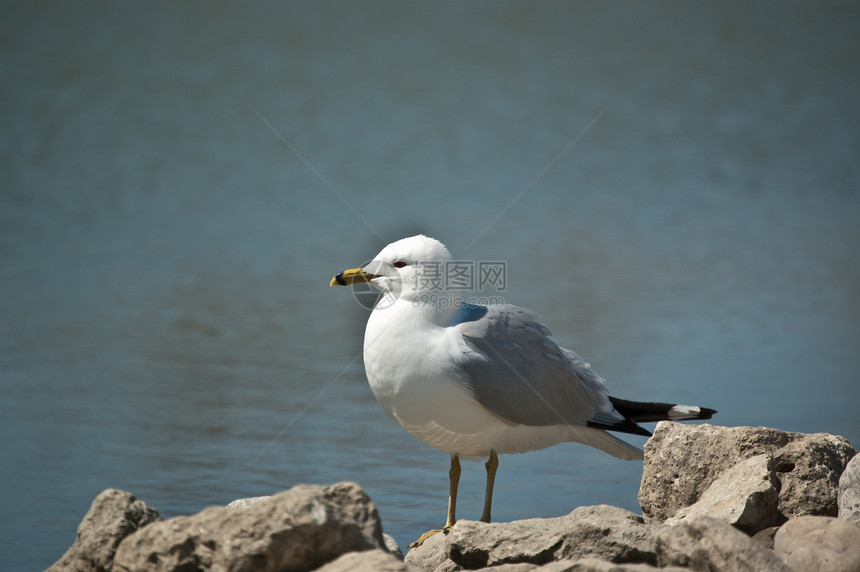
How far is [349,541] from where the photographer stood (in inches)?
89.8

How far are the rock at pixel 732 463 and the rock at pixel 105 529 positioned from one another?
183 centimetres

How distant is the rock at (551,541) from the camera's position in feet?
8.91

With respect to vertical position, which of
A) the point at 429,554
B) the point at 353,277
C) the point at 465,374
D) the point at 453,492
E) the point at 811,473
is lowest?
the point at 429,554

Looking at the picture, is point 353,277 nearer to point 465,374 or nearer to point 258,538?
point 465,374

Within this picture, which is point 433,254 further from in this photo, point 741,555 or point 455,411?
point 741,555

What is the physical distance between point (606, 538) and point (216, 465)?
277cm

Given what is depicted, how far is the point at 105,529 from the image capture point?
251 cm

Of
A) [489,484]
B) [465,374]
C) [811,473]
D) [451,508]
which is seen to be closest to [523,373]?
[465,374]

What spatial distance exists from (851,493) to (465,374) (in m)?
1.30

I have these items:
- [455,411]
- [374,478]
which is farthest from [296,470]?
[455,411]

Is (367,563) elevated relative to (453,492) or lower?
lower

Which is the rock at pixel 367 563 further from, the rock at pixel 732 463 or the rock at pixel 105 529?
the rock at pixel 732 463

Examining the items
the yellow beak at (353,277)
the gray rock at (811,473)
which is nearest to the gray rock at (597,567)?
the gray rock at (811,473)

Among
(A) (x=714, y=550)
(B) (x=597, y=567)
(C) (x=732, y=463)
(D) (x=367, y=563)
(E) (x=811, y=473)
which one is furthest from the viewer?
(C) (x=732, y=463)
